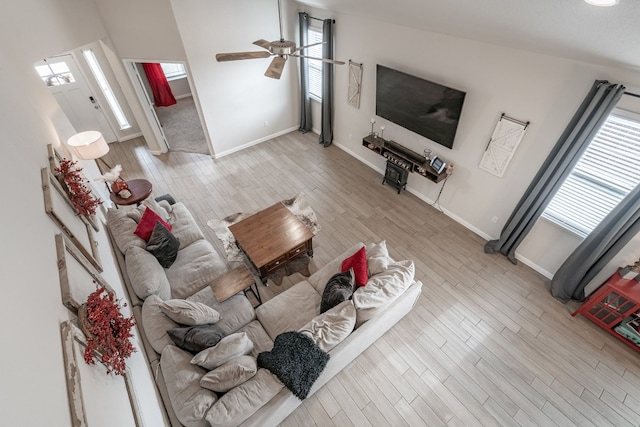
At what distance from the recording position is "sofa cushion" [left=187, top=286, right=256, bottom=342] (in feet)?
9.97

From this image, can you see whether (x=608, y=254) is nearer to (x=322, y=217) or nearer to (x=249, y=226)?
(x=322, y=217)

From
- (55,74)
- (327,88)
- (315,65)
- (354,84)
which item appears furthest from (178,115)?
(354,84)

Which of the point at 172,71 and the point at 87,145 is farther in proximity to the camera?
the point at 172,71

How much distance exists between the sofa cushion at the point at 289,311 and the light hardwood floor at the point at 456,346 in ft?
2.21

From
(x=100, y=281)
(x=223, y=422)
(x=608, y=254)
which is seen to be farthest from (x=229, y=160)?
(x=608, y=254)

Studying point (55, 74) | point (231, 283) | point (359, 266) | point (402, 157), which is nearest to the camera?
point (359, 266)

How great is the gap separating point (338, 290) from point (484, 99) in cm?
309

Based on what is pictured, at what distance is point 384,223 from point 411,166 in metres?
1.04

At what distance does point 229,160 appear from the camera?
6.25m

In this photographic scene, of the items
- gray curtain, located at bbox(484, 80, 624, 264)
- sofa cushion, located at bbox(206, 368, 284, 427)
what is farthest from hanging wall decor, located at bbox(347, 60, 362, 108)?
sofa cushion, located at bbox(206, 368, 284, 427)

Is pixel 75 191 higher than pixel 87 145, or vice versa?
pixel 75 191

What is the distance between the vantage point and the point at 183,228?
4.01 meters

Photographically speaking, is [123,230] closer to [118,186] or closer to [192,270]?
[192,270]

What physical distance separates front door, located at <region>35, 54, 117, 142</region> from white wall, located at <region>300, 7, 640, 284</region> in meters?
4.68
